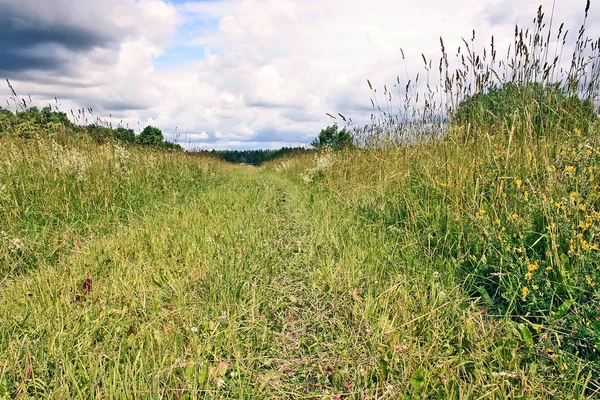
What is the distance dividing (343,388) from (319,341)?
338 millimetres

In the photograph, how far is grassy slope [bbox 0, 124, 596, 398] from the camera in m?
1.42

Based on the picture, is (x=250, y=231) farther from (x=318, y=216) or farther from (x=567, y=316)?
(x=567, y=316)

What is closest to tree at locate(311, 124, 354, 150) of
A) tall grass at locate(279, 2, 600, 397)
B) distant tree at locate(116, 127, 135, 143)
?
tall grass at locate(279, 2, 600, 397)

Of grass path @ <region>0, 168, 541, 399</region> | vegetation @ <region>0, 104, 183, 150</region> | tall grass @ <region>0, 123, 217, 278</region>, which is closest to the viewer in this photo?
grass path @ <region>0, 168, 541, 399</region>

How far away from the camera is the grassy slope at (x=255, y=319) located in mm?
1418

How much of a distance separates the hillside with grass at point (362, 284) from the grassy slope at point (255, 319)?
0.04 feet

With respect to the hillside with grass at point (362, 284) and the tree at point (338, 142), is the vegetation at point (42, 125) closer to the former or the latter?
the hillside with grass at point (362, 284)

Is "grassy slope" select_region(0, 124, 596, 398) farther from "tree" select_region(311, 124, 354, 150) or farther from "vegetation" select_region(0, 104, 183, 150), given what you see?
"tree" select_region(311, 124, 354, 150)

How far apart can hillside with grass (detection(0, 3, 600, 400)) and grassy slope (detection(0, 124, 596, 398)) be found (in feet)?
0.04

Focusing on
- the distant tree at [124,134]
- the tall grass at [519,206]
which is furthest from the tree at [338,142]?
the distant tree at [124,134]

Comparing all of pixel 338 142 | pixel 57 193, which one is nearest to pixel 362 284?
pixel 57 193

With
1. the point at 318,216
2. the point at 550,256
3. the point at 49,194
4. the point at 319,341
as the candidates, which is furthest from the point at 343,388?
the point at 49,194

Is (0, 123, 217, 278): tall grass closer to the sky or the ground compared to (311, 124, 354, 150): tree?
closer to the ground

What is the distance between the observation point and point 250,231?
3.41 metres
